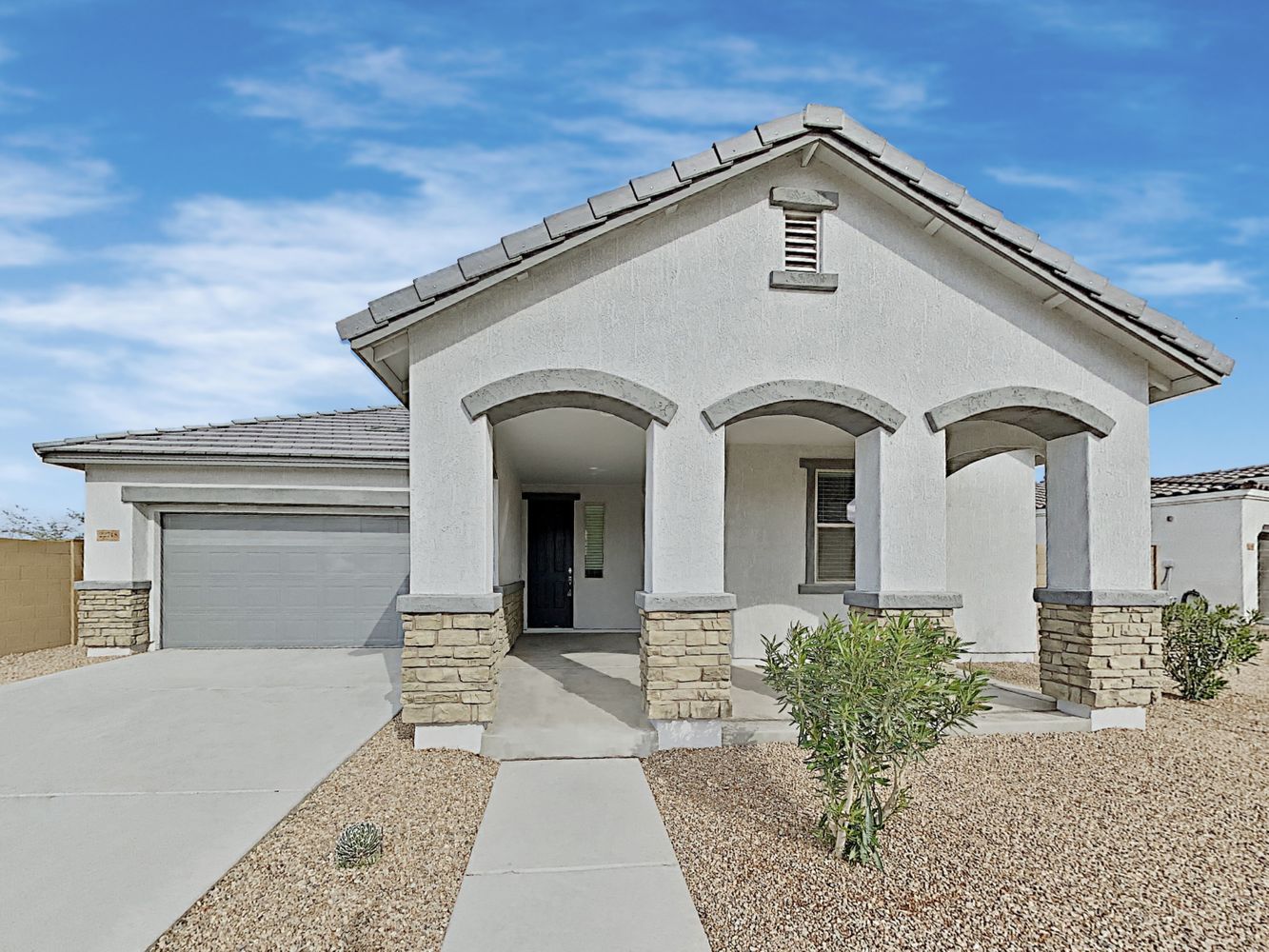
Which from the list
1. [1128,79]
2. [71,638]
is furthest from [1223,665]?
[71,638]

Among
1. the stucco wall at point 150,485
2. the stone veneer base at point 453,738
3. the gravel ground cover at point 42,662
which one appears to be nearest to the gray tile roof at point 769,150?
the stone veneer base at point 453,738

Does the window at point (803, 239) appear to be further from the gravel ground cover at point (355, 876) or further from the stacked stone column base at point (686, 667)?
the gravel ground cover at point (355, 876)

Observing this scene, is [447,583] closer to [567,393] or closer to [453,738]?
[453,738]

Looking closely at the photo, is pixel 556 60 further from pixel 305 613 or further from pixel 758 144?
pixel 305 613

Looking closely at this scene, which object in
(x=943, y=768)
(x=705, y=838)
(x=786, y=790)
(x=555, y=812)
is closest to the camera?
(x=705, y=838)

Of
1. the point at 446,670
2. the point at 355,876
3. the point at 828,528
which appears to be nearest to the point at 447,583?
the point at 446,670

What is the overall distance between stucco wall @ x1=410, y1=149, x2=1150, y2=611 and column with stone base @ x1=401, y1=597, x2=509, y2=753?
0.33m

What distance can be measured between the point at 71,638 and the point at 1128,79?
→ 749 inches

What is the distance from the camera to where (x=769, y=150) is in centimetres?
665

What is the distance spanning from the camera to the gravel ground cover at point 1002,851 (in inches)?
144

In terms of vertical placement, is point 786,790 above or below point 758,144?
below

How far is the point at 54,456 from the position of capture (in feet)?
37.4

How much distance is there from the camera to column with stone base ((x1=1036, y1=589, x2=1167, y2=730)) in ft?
23.4

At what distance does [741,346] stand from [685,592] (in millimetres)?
2435
